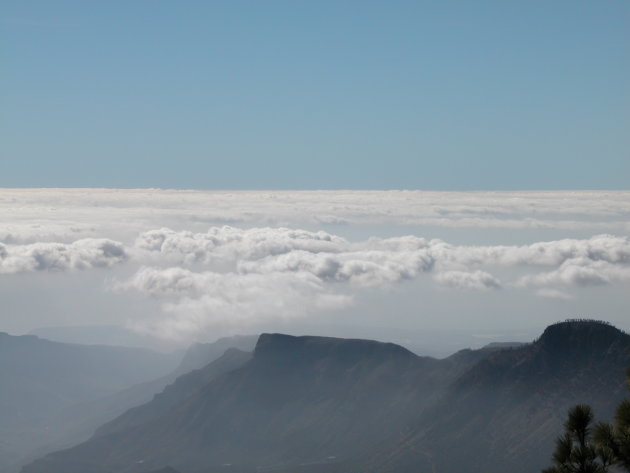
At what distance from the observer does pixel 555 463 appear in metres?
70.2

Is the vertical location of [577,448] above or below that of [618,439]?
below

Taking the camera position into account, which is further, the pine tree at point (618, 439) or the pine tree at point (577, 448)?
the pine tree at point (577, 448)

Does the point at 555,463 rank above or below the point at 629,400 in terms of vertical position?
below

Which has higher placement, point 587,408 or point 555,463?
point 587,408

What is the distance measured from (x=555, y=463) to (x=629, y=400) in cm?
751

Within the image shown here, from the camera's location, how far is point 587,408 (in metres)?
69.0

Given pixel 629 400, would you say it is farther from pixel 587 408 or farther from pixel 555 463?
pixel 555 463

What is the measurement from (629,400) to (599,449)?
433 cm

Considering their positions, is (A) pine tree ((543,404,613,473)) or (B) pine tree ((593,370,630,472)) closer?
(B) pine tree ((593,370,630,472))

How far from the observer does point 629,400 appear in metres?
68.3

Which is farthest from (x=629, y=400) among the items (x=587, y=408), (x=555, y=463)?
(x=555, y=463)

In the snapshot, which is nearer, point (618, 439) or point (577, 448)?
point (618, 439)

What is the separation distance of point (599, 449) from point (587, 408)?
10.2 ft
